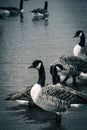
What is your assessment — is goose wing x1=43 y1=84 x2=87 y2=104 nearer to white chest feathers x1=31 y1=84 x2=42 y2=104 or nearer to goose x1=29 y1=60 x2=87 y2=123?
goose x1=29 y1=60 x2=87 y2=123

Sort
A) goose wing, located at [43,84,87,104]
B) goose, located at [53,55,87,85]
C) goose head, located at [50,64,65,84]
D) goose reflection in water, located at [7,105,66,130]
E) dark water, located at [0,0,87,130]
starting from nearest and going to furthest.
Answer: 1. goose wing, located at [43,84,87,104]
2. goose reflection in water, located at [7,105,66,130]
3. dark water, located at [0,0,87,130]
4. goose head, located at [50,64,65,84]
5. goose, located at [53,55,87,85]

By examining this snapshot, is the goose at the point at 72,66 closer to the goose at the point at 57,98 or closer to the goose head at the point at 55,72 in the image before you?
the goose head at the point at 55,72

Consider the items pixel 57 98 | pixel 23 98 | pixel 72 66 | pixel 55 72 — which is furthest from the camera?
pixel 72 66

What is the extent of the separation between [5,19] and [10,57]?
20.9m

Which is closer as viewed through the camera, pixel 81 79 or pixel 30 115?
pixel 30 115

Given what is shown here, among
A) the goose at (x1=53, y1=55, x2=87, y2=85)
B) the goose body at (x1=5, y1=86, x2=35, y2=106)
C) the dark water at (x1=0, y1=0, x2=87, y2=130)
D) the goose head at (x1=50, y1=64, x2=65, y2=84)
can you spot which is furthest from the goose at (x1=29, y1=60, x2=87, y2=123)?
the goose at (x1=53, y1=55, x2=87, y2=85)

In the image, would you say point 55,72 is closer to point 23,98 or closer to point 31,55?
point 23,98

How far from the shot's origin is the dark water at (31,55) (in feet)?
47.4

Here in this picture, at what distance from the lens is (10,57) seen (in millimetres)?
24500

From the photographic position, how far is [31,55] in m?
25.2

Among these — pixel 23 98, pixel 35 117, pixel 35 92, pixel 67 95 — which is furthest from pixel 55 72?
pixel 67 95

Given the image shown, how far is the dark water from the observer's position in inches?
569

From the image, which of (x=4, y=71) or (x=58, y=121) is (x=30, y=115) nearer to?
(x=58, y=121)

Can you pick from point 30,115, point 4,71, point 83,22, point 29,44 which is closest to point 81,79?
point 4,71
